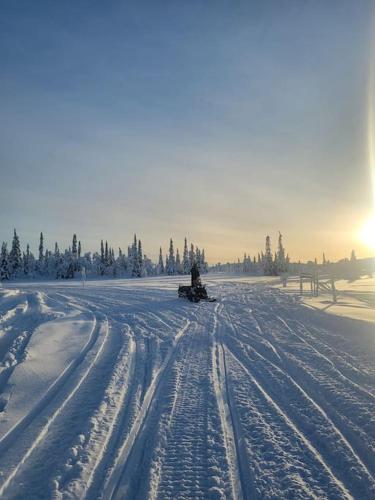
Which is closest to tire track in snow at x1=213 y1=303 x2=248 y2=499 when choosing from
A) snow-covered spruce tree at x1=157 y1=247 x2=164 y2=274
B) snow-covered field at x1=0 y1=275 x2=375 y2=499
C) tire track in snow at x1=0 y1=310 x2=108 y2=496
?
snow-covered field at x1=0 y1=275 x2=375 y2=499

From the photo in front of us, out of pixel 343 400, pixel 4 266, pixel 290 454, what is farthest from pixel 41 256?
pixel 290 454

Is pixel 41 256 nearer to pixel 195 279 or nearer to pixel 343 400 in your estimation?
pixel 195 279

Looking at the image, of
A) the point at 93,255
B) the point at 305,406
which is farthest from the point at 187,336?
the point at 93,255

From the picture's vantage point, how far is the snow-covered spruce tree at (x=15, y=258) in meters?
78.4

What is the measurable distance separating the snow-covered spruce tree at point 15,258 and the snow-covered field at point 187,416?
77.5 m

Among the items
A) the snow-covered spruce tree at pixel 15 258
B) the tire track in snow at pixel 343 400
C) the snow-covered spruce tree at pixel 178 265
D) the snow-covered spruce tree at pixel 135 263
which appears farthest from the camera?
the snow-covered spruce tree at pixel 178 265

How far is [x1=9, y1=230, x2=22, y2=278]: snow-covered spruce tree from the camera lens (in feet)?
257

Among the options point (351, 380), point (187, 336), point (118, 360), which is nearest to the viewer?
point (351, 380)

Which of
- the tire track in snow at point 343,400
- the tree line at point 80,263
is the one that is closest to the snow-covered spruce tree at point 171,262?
the tree line at point 80,263

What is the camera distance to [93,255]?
112688 millimetres

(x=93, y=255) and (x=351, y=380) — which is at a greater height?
(x=93, y=255)

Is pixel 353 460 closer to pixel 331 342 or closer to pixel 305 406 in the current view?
pixel 305 406

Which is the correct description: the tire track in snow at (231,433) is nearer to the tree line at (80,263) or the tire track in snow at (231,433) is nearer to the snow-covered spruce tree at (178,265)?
the tree line at (80,263)

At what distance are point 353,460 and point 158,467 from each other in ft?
6.85
